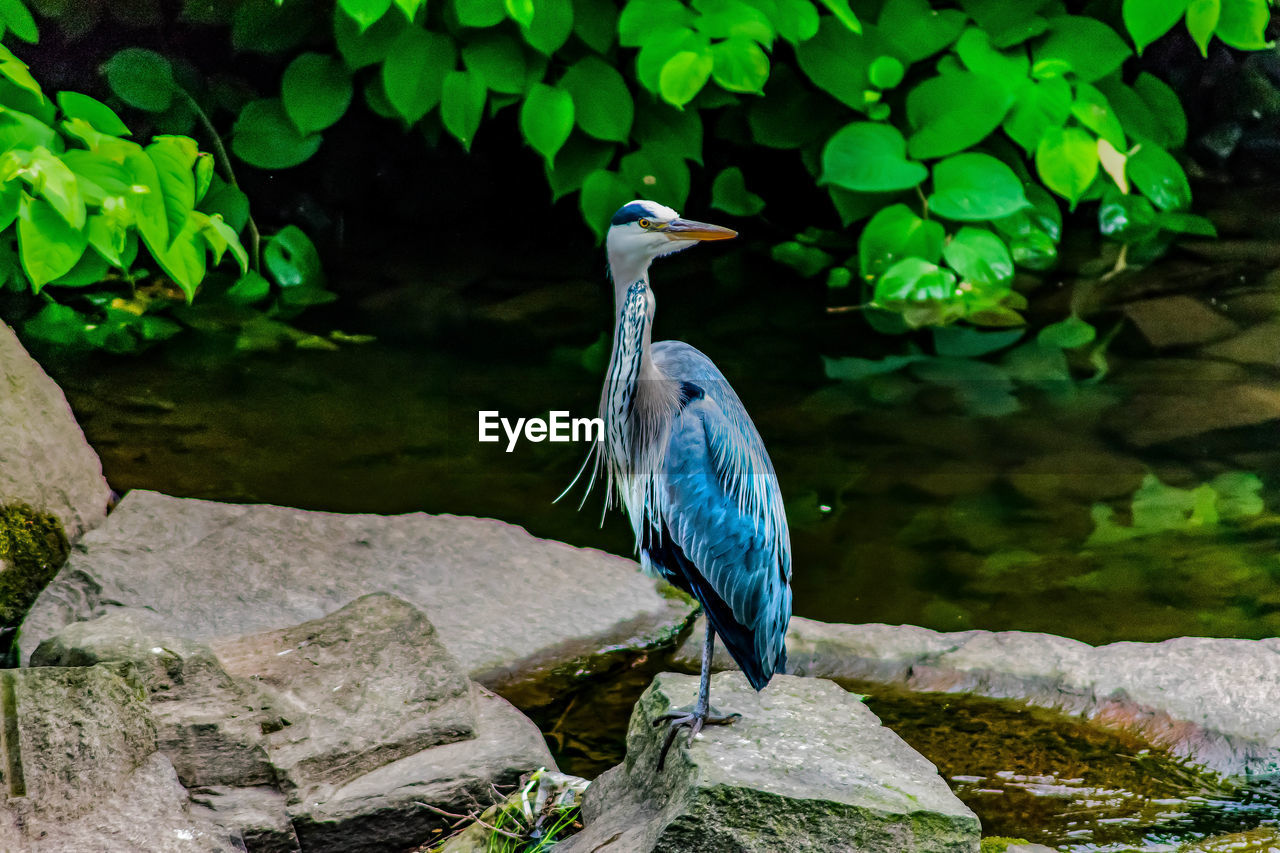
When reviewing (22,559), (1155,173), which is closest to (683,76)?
(1155,173)

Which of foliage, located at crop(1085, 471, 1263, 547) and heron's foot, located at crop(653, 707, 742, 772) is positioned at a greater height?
heron's foot, located at crop(653, 707, 742, 772)

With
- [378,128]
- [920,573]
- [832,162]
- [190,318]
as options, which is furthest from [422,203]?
[920,573]

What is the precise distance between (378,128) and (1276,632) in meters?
5.38

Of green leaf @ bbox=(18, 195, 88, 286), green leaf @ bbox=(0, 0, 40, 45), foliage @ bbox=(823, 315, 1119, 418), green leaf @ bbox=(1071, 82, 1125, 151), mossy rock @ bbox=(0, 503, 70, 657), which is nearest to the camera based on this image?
mossy rock @ bbox=(0, 503, 70, 657)

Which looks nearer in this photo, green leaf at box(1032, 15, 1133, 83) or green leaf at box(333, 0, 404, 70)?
green leaf at box(333, 0, 404, 70)

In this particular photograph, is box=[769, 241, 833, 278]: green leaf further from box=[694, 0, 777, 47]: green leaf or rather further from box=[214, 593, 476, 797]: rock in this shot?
box=[214, 593, 476, 797]: rock

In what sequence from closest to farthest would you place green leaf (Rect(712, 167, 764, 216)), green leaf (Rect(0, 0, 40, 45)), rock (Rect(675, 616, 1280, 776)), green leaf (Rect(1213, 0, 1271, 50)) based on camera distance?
rock (Rect(675, 616, 1280, 776))
green leaf (Rect(0, 0, 40, 45))
green leaf (Rect(1213, 0, 1271, 50))
green leaf (Rect(712, 167, 764, 216))

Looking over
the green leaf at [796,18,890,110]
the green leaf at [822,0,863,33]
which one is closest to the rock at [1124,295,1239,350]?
the green leaf at [796,18,890,110]

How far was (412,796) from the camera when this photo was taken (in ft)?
9.05

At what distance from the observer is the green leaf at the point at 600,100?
20.2ft

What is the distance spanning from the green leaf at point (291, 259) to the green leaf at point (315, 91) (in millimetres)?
596

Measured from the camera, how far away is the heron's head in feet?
7.86

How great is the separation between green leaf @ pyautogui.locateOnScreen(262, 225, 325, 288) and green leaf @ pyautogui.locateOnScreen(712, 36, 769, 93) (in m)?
2.38

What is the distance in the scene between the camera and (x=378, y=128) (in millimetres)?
7367
